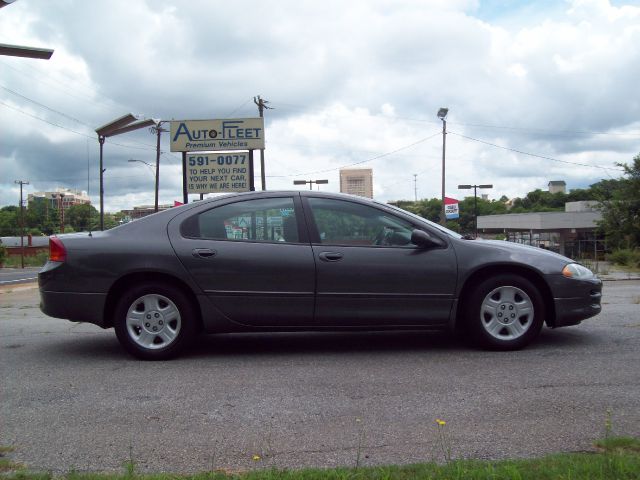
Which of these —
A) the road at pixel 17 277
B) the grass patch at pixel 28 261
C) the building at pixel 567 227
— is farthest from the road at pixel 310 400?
the grass patch at pixel 28 261

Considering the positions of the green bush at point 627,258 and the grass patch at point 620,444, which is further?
the green bush at point 627,258

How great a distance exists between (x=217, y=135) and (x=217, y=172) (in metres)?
1.06

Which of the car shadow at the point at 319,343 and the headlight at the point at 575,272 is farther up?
the headlight at the point at 575,272

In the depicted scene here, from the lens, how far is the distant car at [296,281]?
5258 mm

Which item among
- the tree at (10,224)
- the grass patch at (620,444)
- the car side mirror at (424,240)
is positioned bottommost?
the grass patch at (620,444)

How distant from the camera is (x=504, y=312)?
5379mm

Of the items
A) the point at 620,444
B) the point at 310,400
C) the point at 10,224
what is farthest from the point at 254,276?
the point at 10,224

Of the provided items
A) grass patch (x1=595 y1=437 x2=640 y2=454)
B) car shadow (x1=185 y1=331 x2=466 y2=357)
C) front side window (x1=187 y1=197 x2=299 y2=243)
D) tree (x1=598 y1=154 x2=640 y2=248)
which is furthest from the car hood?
tree (x1=598 y1=154 x2=640 y2=248)

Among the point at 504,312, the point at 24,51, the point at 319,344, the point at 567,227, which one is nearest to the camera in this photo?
the point at 504,312

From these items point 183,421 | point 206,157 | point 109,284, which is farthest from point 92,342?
point 206,157

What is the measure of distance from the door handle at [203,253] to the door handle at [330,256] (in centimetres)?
96

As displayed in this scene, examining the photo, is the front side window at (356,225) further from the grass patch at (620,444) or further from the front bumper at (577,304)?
the grass patch at (620,444)

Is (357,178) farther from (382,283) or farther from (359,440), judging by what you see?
(359,440)

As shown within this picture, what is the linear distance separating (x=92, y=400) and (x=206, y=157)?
13557 millimetres
